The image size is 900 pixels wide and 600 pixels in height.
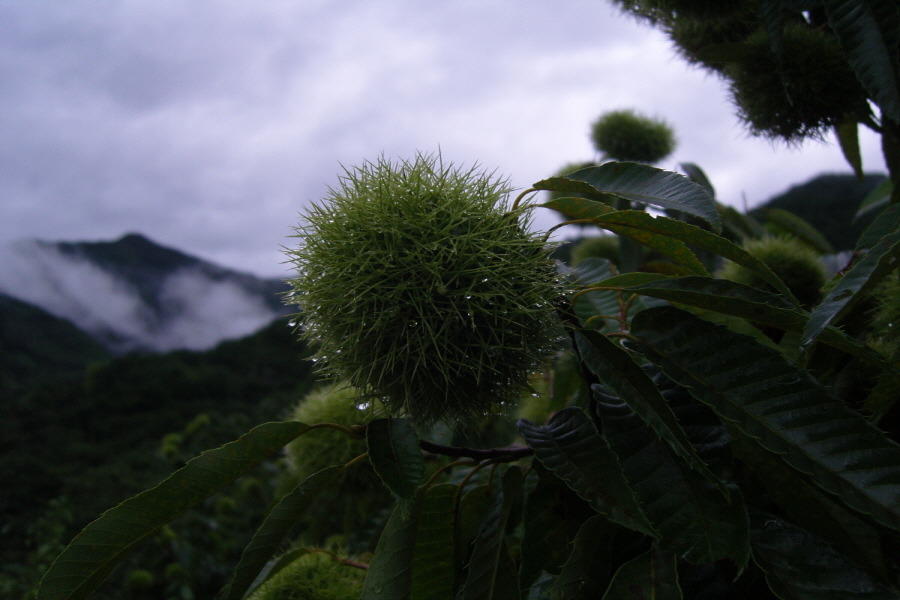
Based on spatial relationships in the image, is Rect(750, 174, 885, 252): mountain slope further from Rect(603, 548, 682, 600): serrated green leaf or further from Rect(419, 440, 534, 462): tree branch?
Rect(603, 548, 682, 600): serrated green leaf

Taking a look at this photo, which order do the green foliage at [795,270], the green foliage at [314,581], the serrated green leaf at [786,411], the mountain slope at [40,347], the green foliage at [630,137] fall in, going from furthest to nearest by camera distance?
1. the mountain slope at [40,347]
2. the green foliage at [630,137]
3. the green foliage at [795,270]
4. the green foliage at [314,581]
5. the serrated green leaf at [786,411]

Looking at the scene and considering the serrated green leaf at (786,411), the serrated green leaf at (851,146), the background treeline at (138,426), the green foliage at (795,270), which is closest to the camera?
the serrated green leaf at (786,411)

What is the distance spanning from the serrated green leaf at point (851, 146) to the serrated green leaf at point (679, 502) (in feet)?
4.43

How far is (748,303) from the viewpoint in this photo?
0.60m

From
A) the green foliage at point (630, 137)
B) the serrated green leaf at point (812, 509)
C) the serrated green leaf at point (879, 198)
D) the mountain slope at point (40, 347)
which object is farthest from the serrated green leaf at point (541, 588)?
the mountain slope at point (40, 347)

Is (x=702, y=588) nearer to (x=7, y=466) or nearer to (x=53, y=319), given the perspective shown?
(x=7, y=466)

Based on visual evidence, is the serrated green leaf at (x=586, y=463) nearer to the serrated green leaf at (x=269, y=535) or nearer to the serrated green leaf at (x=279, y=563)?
the serrated green leaf at (x=269, y=535)

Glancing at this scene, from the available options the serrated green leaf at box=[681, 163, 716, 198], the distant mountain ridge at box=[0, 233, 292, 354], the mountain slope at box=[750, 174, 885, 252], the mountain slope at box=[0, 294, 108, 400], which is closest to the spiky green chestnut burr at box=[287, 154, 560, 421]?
the serrated green leaf at box=[681, 163, 716, 198]

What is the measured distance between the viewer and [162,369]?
17.2ft

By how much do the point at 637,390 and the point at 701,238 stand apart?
0.21 m

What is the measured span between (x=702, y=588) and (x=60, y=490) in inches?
154

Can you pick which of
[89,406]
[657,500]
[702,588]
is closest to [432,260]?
[657,500]

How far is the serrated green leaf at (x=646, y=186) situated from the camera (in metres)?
0.65

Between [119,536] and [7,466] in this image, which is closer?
[119,536]
